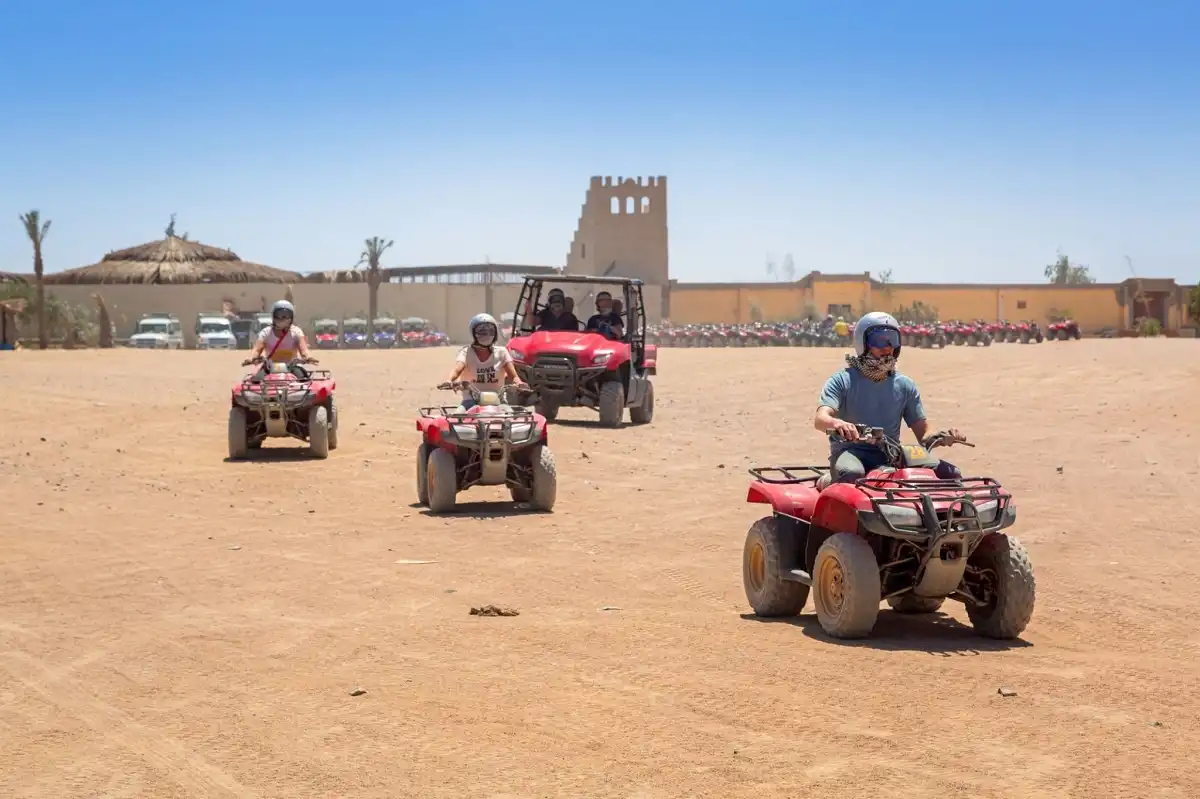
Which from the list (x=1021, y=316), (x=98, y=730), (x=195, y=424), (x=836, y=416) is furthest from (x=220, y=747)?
(x=1021, y=316)

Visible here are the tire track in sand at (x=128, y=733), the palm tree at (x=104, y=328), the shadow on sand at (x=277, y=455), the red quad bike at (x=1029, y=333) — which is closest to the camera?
the tire track in sand at (x=128, y=733)

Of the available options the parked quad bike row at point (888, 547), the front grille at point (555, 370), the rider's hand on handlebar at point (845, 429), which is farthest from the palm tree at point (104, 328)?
the rider's hand on handlebar at point (845, 429)

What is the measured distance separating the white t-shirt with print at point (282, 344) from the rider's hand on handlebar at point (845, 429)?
1129 cm

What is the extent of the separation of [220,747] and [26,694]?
1435 millimetres

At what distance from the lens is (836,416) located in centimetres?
850

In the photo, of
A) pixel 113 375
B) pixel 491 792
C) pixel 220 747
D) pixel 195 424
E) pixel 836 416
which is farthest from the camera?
pixel 113 375

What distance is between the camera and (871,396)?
8461 millimetres

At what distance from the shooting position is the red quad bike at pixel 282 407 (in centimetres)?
1775

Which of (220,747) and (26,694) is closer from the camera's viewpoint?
(220,747)

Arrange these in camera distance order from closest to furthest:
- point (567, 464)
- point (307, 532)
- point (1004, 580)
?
1. point (1004, 580)
2. point (307, 532)
3. point (567, 464)

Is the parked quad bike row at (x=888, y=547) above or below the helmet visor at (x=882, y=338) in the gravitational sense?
below

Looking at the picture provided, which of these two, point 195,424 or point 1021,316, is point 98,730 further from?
point 1021,316

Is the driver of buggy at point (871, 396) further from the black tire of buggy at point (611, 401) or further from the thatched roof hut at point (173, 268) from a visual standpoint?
the thatched roof hut at point (173, 268)

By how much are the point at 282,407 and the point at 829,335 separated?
1663 inches
